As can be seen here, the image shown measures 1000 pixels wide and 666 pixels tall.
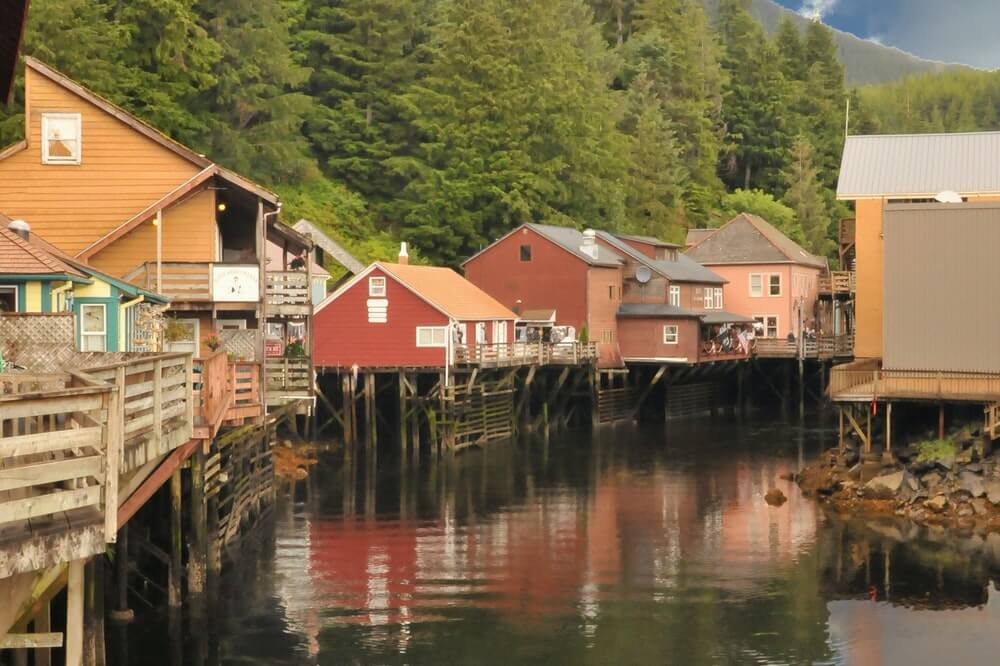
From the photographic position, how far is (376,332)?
168 feet

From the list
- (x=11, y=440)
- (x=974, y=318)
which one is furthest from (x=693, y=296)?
(x=11, y=440)

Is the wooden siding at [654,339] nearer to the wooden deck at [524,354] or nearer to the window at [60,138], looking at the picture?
the wooden deck at [524,354]

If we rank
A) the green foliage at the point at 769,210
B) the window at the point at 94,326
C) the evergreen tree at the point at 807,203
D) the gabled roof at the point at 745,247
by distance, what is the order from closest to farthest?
1. the window at the point at 94,326
2. the gabled roof at the point at 745,247
3. the green foliage at the point at 769,210
4. the evergreen tree at the point at 807,203

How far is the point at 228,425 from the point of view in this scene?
88.9 ft

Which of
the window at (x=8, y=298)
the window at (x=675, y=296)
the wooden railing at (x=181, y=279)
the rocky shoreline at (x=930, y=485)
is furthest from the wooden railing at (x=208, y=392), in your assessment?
the window at (x=675, y=296)

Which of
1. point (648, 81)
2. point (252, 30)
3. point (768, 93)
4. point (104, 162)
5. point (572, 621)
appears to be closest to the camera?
point (572, 621)

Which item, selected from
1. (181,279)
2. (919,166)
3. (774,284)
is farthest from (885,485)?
(774,284)

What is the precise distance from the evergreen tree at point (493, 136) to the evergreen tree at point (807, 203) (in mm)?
26410

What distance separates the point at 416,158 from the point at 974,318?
41146 millimetres

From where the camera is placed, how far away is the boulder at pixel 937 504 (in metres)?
35.0

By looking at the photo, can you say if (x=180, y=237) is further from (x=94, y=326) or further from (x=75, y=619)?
(x=75, y=619)

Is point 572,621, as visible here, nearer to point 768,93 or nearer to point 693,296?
point 693,296

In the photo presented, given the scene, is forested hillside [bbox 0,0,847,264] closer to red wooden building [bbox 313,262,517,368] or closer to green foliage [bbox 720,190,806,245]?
green foliage [bbox 720,190,806,245]

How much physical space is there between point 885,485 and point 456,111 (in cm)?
4069
